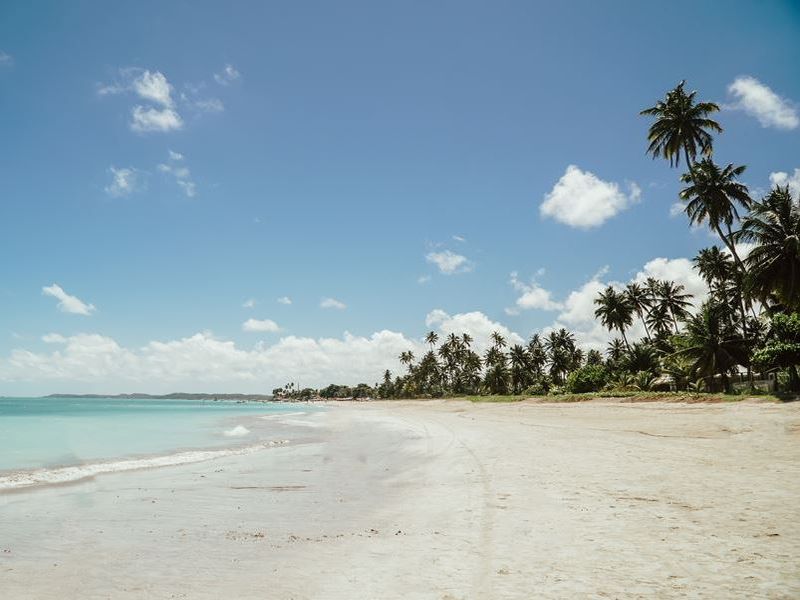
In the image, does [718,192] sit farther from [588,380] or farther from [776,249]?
[588,380]

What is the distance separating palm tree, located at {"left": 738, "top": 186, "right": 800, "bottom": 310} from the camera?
102 ft

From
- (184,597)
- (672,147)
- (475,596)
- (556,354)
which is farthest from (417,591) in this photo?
(556,354)

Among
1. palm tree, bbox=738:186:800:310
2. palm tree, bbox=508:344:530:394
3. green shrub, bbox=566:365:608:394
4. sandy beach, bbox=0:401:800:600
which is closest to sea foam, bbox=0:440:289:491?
sandy beach, bbox=0:401:800:600

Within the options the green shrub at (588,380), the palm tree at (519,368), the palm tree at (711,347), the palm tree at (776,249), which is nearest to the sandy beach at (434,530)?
the palm tree at (776,249)

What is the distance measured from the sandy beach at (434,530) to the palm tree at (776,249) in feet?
72.3

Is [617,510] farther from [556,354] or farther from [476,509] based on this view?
[556,354]

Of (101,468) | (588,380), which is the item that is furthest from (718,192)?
(101,468)

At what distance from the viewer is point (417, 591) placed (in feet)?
17.2

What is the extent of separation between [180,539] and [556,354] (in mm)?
88757

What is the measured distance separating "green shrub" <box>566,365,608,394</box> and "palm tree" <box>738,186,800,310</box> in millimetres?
27546

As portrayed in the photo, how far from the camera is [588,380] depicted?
198ft

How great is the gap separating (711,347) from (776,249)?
11.5 metres

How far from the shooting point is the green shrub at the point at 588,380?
59500 mm

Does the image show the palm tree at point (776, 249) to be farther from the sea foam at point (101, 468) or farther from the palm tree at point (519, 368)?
the palm tree at point (519, 368)
